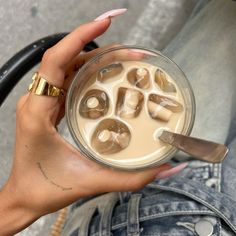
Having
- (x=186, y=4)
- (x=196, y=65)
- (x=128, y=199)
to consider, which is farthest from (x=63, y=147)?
(x=186, y=4)

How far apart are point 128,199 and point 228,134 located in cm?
21

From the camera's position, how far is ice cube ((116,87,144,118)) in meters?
0.57

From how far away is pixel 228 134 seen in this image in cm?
77

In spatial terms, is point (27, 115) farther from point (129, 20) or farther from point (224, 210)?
point (129, 20)

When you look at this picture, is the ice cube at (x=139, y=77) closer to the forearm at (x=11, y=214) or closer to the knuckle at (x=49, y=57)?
the knuckle at (x=49, y=57)

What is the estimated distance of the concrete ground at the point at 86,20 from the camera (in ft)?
3.49

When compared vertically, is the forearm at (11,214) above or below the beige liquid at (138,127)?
below

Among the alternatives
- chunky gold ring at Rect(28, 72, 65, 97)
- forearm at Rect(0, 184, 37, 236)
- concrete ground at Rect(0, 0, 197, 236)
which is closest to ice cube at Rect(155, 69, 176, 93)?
Answer: chunky gold ring at Rect(28, 72, 65, 97)

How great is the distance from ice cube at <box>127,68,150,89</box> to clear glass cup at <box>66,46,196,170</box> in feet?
0.05

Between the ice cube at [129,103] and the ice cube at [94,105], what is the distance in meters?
0.02

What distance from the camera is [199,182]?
2.26ft

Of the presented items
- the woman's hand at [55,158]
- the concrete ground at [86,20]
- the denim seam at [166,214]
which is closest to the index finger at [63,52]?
the woman's hand at [55,158]

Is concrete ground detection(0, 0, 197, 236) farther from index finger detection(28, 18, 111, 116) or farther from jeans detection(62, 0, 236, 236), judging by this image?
index finger detection(28, 18, 111, 116)

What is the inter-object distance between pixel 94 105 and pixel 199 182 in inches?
9.0
